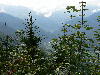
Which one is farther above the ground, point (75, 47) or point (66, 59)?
point (75, 47)

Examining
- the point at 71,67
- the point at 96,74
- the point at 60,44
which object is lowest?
the point at 96,74

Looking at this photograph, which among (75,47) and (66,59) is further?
(75,47)

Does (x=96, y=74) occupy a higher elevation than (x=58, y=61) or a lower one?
lower

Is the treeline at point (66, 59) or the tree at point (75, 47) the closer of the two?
the treeline at point (66, 59)

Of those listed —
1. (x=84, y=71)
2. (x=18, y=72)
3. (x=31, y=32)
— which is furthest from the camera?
(x=31, y=32)

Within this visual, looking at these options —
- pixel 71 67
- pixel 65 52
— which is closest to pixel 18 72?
pixel 71 67

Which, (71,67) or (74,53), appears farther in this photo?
(74,53)

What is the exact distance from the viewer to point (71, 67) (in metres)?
8.41

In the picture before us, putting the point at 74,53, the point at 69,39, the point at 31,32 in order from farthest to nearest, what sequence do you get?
the point at 31,32, the point at 69,39, the point at 74,53

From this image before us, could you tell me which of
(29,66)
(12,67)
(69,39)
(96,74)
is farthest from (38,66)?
(96,74)

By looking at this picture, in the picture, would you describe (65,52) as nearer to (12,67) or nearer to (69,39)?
(69,39)

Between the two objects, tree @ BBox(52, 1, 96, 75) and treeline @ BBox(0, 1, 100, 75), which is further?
tree @ BBox(52, 1, 96, 75)

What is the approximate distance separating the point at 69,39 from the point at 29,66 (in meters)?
2.53

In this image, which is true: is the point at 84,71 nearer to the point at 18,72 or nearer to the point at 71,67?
the point at 71,67
